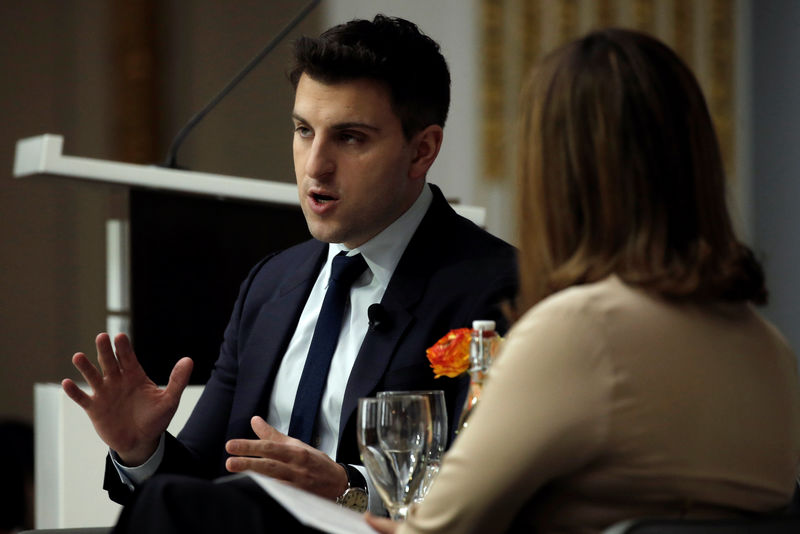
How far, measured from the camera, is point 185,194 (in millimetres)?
2514

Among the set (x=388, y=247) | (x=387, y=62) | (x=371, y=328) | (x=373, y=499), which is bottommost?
(x=373, y=499)

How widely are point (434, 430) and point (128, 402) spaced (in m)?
0.63

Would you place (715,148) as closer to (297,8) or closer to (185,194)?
(185,194)

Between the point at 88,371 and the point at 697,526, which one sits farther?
the point at 88,371

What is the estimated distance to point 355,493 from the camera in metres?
1.50

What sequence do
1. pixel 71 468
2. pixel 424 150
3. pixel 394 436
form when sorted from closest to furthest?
pixel 394 436, pixel 424 150, pixel 71 468

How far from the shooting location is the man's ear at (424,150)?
1.97 metres

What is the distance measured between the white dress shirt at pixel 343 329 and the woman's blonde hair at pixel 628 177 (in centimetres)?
79

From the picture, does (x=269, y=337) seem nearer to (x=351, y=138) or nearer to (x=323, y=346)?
(x=323, y=346)

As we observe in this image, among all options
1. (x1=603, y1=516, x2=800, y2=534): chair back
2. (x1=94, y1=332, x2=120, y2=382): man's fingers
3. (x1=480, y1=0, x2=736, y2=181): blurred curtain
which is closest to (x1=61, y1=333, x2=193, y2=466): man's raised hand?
(x1=94, y1=332, x2=120, y2=382): man's fingers

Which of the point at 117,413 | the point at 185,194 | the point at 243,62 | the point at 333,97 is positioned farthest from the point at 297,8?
the point at 117,413

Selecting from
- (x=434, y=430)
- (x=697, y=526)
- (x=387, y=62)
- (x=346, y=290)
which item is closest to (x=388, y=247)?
(x=346, y=290)

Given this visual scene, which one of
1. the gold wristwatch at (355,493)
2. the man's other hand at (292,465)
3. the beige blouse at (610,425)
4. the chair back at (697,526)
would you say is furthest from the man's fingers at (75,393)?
the chair back at (697,526)

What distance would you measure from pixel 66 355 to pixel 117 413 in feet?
11.2
